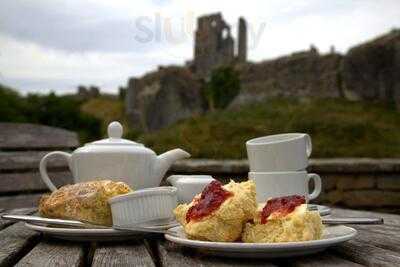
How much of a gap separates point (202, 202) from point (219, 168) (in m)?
2.72

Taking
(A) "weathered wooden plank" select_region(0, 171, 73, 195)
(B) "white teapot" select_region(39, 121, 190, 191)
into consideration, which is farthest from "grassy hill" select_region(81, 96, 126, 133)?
(B) "white teapot" select_region(39, 121, 190, 191)

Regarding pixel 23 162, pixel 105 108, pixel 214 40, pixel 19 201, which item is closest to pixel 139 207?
pixel 19 201

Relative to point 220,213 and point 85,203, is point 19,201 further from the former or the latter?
point 220,213

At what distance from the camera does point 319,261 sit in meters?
0.88

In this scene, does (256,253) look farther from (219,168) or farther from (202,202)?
(219,168)

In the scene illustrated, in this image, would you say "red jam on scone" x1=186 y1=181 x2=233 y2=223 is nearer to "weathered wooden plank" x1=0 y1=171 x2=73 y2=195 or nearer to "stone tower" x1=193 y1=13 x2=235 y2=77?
"weathered wooden plank" x1=0 y1=171 x2=73 y2=195

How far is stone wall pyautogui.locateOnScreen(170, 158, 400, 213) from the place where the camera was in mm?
3717

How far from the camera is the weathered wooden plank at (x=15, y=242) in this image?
928 mm

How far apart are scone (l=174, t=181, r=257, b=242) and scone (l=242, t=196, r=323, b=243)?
2 centimetres

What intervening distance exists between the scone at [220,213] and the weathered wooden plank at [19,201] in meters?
1.87

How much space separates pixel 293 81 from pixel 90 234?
8.66 metres

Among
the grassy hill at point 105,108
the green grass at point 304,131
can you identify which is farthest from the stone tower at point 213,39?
the green grass at point 304,131

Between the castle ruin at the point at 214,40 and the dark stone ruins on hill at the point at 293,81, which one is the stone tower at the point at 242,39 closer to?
the castle ruin at the point at 214,40

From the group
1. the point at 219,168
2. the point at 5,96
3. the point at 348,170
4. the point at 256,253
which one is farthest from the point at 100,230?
the point at 5,96
